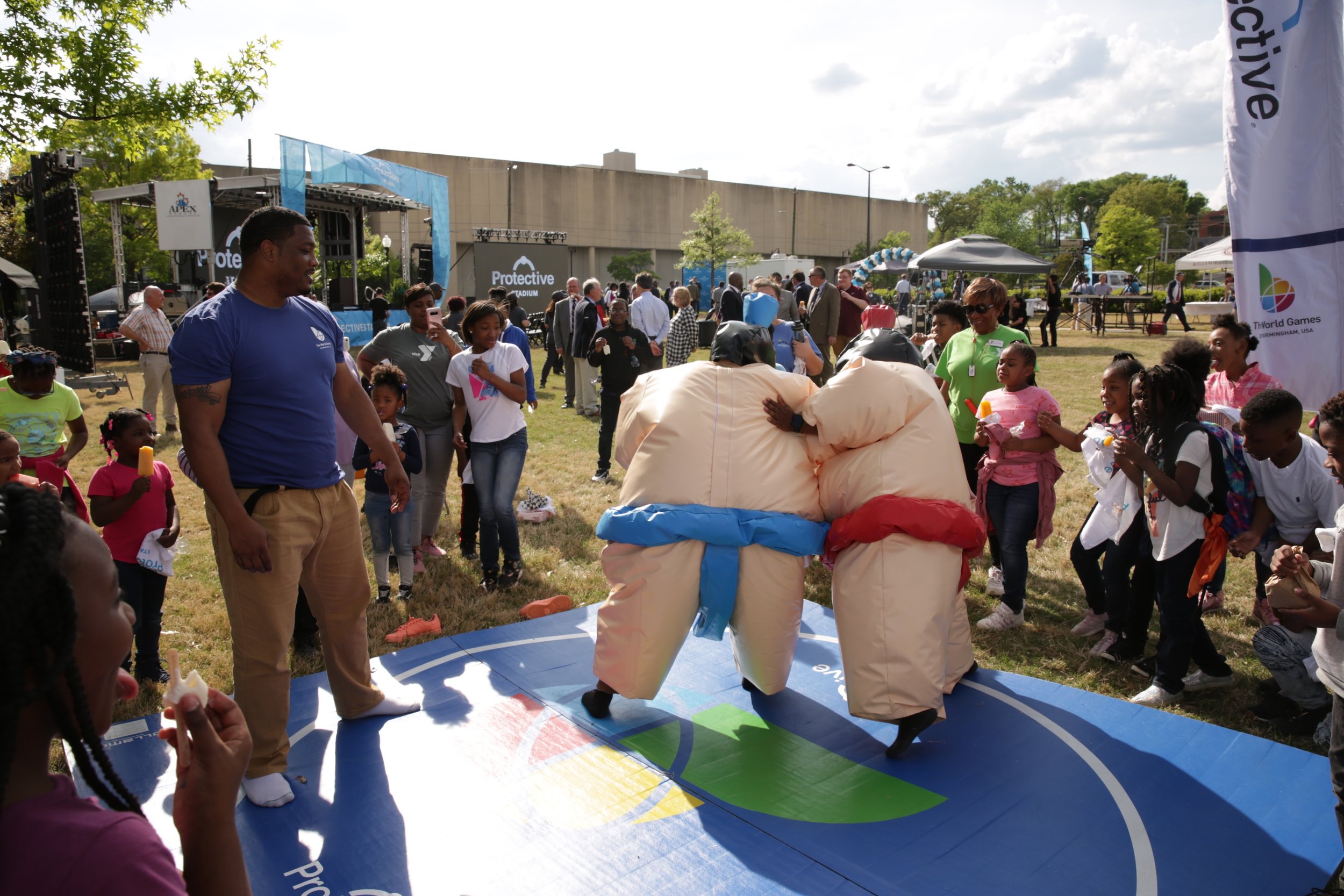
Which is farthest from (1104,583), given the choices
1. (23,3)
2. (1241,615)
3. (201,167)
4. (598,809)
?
(201,167)

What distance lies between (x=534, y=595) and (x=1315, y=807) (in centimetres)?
380

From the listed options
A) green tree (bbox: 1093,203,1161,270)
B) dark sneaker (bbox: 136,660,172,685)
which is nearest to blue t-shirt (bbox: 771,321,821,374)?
dark sneaker (bbox: 136,660,172,685)

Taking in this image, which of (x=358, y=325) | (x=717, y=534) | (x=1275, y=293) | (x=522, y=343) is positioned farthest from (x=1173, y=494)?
(x=358, y=325)

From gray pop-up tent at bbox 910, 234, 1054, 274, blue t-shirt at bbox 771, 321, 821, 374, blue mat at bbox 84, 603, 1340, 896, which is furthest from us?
gray pop-up tent at bbox 910, 234, 1054, 274

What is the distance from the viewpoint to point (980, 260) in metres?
17.5

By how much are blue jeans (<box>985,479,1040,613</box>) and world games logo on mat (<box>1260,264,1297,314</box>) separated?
141 cm

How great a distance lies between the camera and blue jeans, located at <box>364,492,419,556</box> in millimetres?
4984

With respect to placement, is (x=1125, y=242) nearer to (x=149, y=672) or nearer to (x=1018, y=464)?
(x=1018, y=464)

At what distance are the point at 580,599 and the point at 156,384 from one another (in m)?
7.49

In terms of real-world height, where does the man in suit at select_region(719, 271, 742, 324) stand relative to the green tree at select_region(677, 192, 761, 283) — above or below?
below

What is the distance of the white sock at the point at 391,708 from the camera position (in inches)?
141

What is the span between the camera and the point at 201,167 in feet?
94.1

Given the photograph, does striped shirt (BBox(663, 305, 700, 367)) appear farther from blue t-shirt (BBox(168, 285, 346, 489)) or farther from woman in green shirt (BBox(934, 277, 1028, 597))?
blue t-shirt (BBox(168, 285, 346, 489))

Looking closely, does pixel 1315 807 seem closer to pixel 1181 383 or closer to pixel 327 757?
pixel 1181 383
